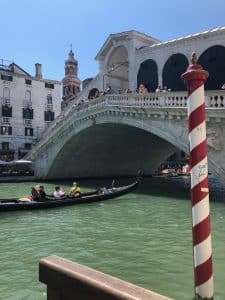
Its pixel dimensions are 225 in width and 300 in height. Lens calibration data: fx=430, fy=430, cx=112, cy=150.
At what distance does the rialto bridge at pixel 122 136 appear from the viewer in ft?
37.3

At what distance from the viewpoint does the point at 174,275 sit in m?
5.43

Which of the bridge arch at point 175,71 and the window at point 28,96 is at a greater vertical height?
the window at point 28,96

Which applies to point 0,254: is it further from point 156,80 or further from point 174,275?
point 156,80

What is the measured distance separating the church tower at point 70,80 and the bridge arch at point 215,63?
30999 millimetres

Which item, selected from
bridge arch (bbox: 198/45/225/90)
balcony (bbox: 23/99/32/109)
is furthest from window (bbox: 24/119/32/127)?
bridge arch (bbox: 198/45/225/90)

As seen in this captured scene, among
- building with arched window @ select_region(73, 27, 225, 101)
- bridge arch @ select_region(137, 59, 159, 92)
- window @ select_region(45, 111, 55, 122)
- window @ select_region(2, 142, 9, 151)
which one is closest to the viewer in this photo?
building with arched window @ select_region(73, 27, 225, 101)

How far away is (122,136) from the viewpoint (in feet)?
66.2

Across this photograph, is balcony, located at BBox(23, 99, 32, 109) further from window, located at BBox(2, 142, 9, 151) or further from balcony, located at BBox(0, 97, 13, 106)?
window, located at BBox(2, 142, 9, 151)

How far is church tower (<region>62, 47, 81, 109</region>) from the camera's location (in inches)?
1859

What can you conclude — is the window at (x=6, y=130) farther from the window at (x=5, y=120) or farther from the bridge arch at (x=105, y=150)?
the bridge arch at (x=105, y=150)

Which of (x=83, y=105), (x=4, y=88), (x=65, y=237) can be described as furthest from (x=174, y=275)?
(x=4, y=88)

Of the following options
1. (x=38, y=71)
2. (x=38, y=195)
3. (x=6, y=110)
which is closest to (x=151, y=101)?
(x=38, y=195)

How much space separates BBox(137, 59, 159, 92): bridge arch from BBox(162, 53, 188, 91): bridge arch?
59 cm

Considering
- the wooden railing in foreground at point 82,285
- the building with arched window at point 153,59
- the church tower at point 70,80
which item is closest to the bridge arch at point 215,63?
the building with arched window at point 153,59
